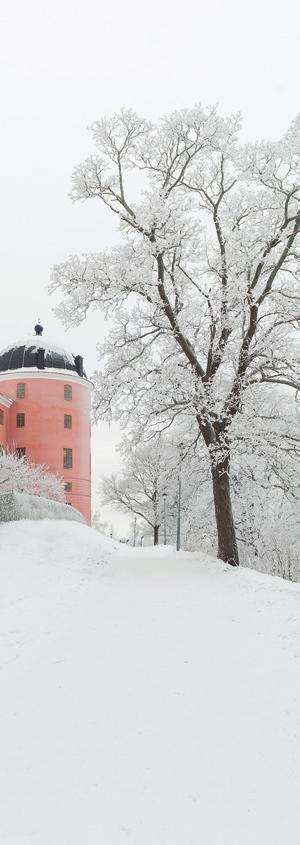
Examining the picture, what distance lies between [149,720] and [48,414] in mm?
41474

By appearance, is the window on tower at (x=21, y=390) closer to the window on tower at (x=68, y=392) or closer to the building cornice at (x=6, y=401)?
the building cornice at (x=6, y=401)

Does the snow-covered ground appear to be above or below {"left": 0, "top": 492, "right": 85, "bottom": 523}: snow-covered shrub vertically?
below

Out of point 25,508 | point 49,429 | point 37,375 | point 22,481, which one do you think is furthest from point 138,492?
point 25,508

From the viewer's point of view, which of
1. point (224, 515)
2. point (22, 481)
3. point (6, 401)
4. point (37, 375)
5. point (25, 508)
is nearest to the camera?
point (224, 515)

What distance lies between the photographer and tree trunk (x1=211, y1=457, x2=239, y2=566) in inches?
740

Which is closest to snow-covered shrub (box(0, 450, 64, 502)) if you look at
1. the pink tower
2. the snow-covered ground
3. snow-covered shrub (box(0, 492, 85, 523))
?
snow-covered shrub (box(0, 492, 85, 523))

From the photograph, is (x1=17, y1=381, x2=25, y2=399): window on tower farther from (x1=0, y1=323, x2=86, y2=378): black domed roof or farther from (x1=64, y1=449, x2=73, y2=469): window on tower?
(x1=64, y1=449, x2=73, y2=469): window on tower

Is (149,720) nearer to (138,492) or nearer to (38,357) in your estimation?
(38,357)

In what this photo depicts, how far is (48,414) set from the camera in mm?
46625

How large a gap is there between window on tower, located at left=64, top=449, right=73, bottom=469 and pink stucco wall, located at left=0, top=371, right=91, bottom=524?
29cm

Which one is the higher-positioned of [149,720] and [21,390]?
[21,390]

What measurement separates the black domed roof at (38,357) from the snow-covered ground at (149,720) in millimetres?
36414

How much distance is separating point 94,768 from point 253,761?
133 centimetres

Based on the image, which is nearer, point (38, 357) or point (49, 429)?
point (49, 429)
